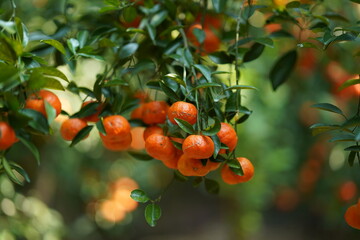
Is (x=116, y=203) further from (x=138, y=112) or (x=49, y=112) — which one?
(x=49, y=112)

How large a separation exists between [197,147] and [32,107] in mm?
220

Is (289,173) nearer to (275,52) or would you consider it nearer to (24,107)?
(275,52)

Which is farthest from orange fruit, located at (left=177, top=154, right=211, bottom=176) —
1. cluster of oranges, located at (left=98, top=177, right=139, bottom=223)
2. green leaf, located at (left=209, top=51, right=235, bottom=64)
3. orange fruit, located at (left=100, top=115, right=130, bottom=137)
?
→ cluster of oranges, located at (left=98, top=177, right=139, bottom=223)

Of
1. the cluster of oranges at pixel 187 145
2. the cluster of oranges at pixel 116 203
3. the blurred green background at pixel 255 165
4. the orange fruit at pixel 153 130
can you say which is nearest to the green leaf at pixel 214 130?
the cluster of oranges at pixel 187 145

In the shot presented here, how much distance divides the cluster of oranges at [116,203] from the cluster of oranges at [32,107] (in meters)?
1.06

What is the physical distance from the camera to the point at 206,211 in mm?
2719

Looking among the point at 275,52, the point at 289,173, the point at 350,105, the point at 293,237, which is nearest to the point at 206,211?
the point at 293,237

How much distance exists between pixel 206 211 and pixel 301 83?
1379 mm

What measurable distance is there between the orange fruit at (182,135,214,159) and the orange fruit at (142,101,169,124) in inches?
5.1

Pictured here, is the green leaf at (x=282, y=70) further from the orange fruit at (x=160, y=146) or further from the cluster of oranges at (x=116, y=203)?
the cluster of oranges at (x=116, y=203)

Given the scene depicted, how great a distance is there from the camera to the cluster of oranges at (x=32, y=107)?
482mm

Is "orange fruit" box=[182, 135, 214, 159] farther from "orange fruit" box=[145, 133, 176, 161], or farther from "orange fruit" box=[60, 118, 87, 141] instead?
"orange fruit" box=[60, 118, 87, 141]

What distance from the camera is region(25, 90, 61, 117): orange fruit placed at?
0.53 meters

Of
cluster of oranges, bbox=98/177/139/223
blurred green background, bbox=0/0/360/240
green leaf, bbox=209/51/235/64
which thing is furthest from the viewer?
cluster of oranges, bbox=98/177/139/223
